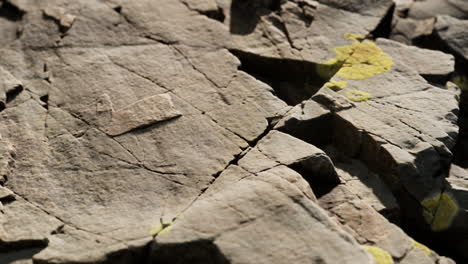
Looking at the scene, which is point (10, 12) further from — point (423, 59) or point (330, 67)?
point (423, 59)

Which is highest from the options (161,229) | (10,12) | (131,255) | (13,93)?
(10,12)

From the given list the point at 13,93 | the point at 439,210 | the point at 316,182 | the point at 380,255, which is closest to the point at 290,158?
the point at 316,182

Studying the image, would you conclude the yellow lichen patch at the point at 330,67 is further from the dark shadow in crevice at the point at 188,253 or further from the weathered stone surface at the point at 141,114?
the dark shadow in crevice at the point at 188,253

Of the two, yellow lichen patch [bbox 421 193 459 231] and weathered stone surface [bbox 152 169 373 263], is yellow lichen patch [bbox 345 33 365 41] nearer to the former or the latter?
yellow lichen patch [bbox 421 193 459 231]

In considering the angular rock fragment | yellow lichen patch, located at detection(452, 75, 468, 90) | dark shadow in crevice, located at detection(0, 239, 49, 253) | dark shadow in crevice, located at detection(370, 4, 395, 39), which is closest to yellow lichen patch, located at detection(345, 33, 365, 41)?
dark shadow in crevice, located at detection(370, 4, 395, 39)

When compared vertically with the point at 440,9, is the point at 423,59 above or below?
below

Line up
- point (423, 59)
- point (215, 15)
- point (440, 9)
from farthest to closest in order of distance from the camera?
1. point (440, 9)
2. point (215, 15)
3. point (423, 59)
